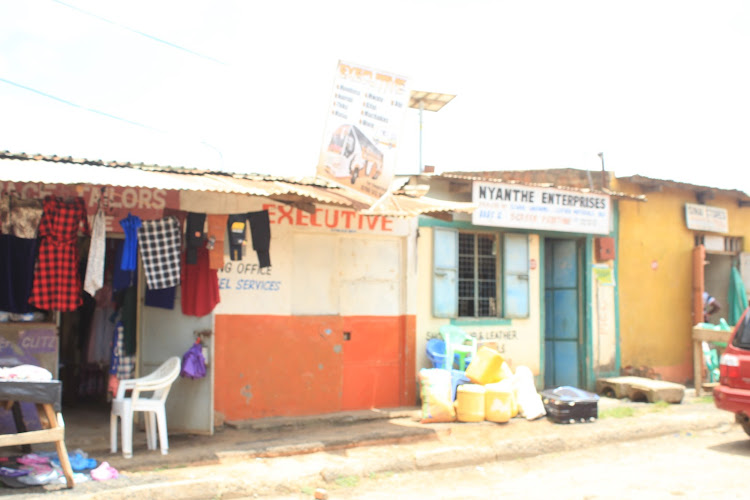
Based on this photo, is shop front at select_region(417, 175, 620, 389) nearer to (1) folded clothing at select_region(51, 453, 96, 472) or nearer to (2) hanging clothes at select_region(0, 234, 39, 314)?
(1) folded clothing at select_region(51, 453, 96, 472)

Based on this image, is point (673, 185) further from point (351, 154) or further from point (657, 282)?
point (351, 154)

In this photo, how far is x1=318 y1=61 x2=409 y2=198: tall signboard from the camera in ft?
29.6

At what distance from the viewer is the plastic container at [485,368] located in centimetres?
959

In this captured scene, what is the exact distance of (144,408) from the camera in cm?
707

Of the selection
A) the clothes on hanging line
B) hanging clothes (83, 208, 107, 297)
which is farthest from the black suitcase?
hanging clothes (83, 208, 107, 297)

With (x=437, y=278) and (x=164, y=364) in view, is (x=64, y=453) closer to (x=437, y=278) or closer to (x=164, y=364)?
(x=164, y=364)

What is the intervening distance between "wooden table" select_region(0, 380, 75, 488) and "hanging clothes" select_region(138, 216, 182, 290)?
2.03 meters

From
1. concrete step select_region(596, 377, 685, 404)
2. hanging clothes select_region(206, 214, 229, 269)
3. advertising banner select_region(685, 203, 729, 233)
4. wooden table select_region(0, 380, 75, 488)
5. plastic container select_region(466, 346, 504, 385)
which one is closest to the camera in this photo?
wooden table select_region(0, 380, 75, 488)

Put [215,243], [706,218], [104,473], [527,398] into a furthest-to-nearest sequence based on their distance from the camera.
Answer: [706,218] → [527,398] → [215,243] → [104,473]

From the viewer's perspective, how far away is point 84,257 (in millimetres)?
9172

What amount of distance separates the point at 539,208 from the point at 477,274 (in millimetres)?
1484

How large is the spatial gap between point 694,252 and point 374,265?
7.17 metres

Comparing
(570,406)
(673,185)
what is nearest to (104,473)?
(570,406)

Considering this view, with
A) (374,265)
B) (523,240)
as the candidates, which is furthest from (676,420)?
(374,265)
